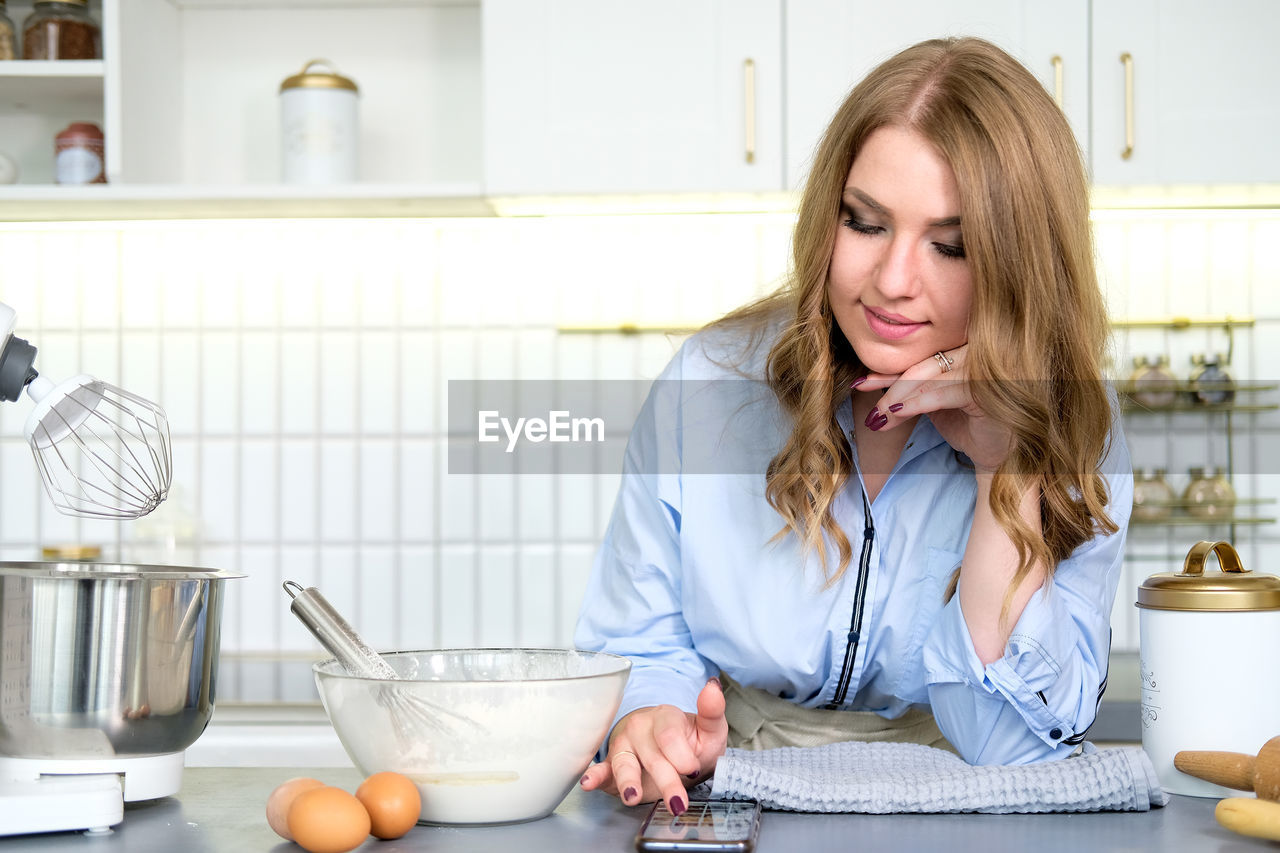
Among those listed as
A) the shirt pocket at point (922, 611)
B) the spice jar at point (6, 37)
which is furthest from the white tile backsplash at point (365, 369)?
the shirt pocket at point (922, 611)

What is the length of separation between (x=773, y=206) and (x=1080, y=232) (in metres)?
0.91

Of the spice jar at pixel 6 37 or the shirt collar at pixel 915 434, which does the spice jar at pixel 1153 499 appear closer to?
the shirt collar at pixel 915 434

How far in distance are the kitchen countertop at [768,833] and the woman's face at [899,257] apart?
422 mm

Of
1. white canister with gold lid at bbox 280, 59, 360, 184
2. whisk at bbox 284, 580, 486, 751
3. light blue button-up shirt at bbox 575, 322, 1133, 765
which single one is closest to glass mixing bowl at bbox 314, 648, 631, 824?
whisk at bbox 284, 580, 486, 751

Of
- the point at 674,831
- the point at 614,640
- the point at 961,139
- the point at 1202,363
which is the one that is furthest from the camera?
the point at 1202,363

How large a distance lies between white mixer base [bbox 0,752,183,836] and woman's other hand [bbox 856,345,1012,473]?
633 millimetres

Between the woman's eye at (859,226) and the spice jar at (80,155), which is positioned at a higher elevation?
the spice jar at (80,155)

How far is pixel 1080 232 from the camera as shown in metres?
1.04

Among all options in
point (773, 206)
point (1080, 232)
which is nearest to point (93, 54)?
point (773, 206)

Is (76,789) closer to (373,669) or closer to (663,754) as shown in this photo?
(373,669)

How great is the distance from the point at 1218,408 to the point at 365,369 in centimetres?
153

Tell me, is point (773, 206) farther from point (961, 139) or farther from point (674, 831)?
point (674, 831)

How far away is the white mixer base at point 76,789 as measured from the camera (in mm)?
729

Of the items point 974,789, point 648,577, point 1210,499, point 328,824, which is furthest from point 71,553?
point 1210,499
